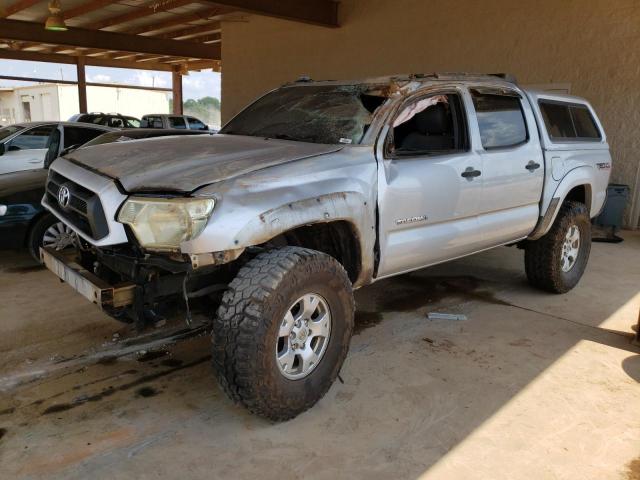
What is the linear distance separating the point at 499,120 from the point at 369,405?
266cm

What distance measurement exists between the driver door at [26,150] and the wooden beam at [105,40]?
9.62 metres

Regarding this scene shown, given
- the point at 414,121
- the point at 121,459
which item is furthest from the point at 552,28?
the point at 121,459

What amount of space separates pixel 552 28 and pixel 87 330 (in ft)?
29.2

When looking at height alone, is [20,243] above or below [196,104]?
above

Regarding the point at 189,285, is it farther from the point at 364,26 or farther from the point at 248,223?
the point at 364,26

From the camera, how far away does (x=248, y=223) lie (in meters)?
2.79

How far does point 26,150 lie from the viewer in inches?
320

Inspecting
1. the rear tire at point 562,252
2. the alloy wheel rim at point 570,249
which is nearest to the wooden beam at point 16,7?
the rear tire at point 562,252

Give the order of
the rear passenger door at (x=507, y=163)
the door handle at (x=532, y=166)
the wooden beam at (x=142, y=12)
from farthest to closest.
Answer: the wooden beam at (x=142, y=12)
the door handle at (x=532, y=166)
the rear passenger door at (x=507, y=163)

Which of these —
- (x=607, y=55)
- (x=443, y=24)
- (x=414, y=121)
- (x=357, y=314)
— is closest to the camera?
(x=414, y=121)

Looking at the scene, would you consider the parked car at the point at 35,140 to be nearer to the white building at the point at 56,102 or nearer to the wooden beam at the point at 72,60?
the wooden beam at the point at 72,60

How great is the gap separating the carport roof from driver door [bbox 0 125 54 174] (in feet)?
14.1

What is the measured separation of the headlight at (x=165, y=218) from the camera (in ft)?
8.91

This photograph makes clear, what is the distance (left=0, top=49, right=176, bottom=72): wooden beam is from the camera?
2264 centimetres
